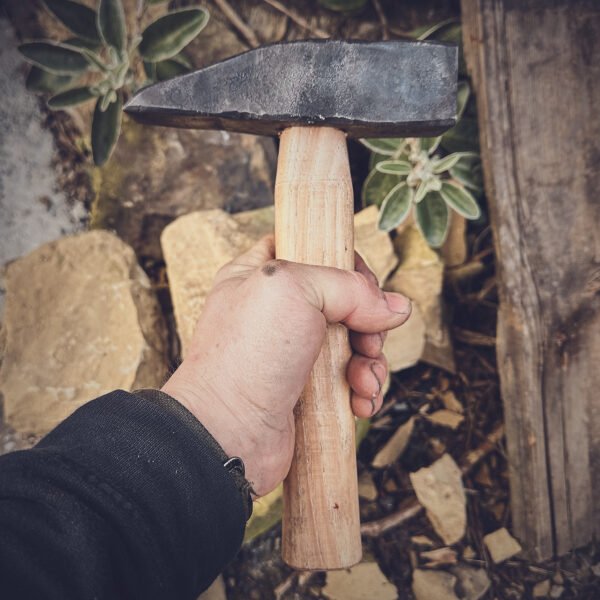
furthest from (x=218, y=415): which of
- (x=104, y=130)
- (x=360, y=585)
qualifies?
(x=104, y=130)

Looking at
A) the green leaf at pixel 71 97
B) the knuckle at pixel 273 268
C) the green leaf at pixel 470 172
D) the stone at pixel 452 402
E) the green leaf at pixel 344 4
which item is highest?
the green leaf at pixel 344 4

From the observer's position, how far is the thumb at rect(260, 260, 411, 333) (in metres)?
1.09

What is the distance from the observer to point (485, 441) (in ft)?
6.04

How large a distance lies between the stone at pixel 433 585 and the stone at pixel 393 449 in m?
0.36

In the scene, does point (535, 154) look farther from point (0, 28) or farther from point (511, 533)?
point (0, 28)

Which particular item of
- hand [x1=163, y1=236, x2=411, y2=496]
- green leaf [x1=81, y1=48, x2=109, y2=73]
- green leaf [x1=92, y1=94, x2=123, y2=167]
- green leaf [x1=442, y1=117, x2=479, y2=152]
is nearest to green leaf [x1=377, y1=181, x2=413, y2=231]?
green leaf [x1=442, y1=117, x2=479, y2=152]

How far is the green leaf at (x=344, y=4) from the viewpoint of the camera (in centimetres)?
174

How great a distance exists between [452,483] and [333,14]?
169cm

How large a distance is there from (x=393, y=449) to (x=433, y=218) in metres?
0.83

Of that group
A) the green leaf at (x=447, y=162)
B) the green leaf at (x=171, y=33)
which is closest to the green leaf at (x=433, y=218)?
the green leaf at (x=447, y=162)

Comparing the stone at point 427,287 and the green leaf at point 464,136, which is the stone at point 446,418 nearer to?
the stone at point 427,287

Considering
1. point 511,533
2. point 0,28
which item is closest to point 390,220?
point 511,533

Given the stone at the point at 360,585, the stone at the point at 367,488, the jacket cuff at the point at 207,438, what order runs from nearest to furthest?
the jacket cuff at the point at 207,438, the stone at the point at 360,585, the stone at the point at 367,488

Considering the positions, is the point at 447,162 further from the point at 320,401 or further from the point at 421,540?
the point at 421,540
